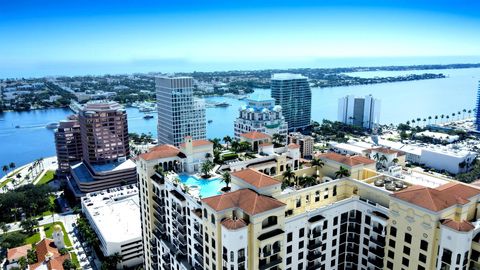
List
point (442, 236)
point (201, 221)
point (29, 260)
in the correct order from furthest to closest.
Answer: point (29, 260) → point (201, 221) → point (442, 236)

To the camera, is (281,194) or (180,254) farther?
(180,254)

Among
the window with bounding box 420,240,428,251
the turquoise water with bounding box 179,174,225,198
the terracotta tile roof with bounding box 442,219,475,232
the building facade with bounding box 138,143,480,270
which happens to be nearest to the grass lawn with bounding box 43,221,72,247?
the building facade with bounding box 138,143,480,270

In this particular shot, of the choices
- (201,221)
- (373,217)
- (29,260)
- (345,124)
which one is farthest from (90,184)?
(345,124)

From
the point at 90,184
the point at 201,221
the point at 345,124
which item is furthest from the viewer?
the point at 345,124

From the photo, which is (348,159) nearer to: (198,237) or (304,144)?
(198,237)

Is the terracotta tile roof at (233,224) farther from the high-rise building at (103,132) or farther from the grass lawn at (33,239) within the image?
the high-rise building at (103,132)

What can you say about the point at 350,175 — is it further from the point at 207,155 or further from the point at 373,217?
the point at 207,155
